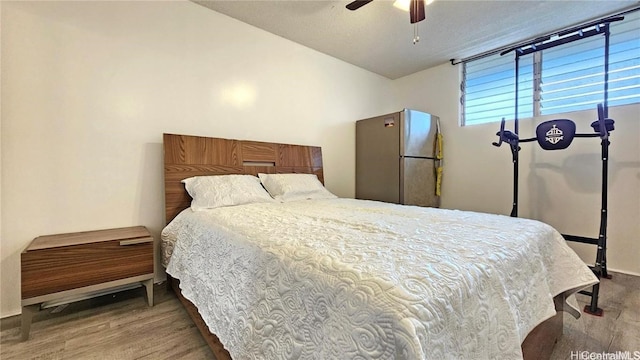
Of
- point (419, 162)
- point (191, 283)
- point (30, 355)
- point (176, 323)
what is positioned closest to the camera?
point (30, 355)

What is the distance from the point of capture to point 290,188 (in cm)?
259

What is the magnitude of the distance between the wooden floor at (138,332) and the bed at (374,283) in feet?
0.56

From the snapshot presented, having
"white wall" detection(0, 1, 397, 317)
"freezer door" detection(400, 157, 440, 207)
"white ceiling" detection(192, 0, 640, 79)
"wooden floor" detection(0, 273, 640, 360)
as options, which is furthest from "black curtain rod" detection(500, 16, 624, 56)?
"white wall" detection(0, 1, 397, 317)

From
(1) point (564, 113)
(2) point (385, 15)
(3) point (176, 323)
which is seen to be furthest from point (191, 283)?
(1) point (564, 113)

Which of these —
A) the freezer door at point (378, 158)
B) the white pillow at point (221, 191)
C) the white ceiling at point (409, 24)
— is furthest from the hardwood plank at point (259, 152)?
the freezer door at point (378, 158)

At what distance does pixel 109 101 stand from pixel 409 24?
2812mm

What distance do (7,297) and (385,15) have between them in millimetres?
3689

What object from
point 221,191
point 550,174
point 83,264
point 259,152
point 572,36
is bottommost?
point 83,264

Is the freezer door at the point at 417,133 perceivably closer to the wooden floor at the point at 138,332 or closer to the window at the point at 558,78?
the window at the point at 558,78

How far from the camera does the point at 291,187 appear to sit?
2.61m

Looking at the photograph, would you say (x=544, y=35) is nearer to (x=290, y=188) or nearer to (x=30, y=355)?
(x=290, y=188)

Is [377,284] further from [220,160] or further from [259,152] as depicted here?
[259,152]

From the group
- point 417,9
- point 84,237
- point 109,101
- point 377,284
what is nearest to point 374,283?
point 377,284

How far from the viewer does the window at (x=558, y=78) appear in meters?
2.46
